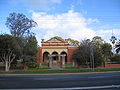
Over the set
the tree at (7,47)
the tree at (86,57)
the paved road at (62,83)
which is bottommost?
the paved road at (62,83)

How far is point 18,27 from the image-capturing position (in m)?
39.0

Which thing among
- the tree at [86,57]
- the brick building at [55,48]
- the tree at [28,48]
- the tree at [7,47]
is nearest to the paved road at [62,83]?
the tree at [7,47]

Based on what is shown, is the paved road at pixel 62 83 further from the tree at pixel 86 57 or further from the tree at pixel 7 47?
the tree at pixel 86 57

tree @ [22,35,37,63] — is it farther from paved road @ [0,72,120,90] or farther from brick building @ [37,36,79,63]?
paved road @ [0,72,120,90]

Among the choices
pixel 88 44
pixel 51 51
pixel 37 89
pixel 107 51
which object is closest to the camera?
pixel 37 89

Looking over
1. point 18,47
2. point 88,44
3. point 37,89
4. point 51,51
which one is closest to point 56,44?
point 51,51

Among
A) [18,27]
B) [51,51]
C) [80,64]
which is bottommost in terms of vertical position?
[80,64]

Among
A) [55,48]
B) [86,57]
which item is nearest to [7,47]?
[86,57]

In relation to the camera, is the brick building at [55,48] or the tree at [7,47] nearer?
the tree at [7,47]

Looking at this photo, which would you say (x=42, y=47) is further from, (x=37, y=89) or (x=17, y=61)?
(x=37, y=89)

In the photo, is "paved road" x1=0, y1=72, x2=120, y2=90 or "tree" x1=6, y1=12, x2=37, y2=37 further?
"tree" x1=6, y1=12, x2=37, y2=37

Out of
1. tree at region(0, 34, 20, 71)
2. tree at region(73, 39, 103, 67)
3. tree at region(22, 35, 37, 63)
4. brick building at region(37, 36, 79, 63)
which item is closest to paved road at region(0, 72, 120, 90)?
tree at region(0, 34, 20, 71)

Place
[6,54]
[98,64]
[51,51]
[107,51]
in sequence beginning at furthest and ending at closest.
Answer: [107,51], [51,51], [98,64], [6,54]

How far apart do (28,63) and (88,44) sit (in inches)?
587
